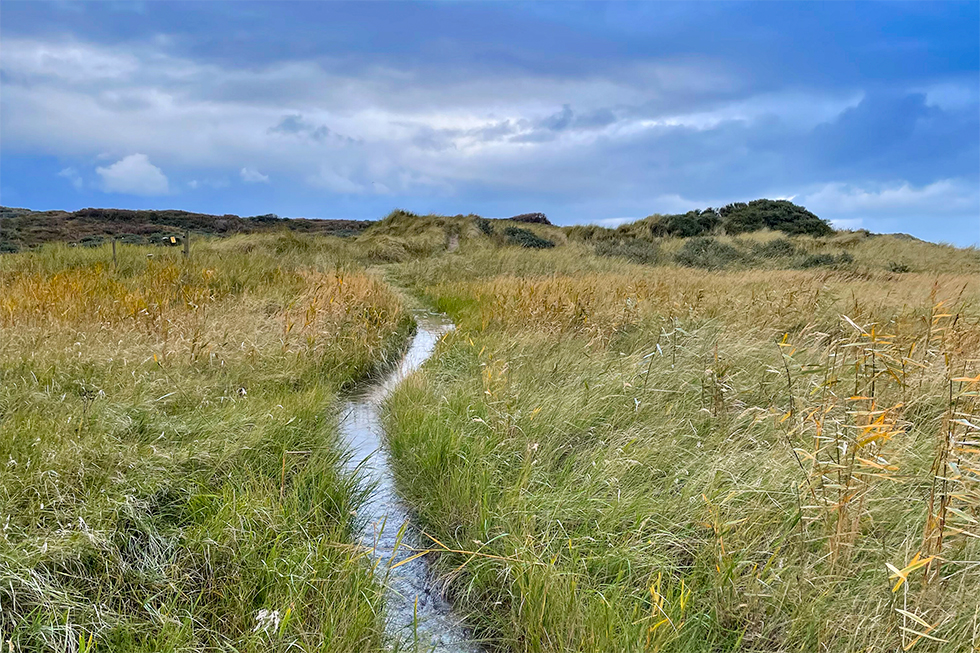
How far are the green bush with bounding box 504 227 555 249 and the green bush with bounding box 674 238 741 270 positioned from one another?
17.4 ft

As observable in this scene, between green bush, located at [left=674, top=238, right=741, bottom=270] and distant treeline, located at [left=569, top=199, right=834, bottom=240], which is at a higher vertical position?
distant treeline, located at [left=569, top=199, right=834, bottom=240]

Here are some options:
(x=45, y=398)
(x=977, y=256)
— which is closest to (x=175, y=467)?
(x=45, y=398)

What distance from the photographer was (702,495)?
2.44m

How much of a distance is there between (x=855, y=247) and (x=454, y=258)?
16.0 meters

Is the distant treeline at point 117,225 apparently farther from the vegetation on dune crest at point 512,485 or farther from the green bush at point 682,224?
the vegetation on dune crest at point 512,485

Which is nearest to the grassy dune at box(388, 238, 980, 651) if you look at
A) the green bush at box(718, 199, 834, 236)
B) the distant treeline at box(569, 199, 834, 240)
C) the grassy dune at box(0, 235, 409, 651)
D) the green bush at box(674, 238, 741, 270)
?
the grassy dune at box(0, 235, 409, 651)

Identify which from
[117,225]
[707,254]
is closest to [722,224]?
[707,254]

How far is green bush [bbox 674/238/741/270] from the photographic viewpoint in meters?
17.8

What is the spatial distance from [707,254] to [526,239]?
22.5 ft

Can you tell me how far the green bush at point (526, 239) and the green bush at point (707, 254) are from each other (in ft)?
17.4

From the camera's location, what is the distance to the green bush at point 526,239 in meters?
21.1

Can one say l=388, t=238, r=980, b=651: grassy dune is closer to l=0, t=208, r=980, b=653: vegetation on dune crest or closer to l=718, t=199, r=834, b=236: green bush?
l=0, t=208, r=980, b=653: vegetation on dune crest

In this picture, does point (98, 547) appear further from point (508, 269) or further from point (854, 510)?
point (508, 269)

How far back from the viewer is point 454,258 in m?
17.0
